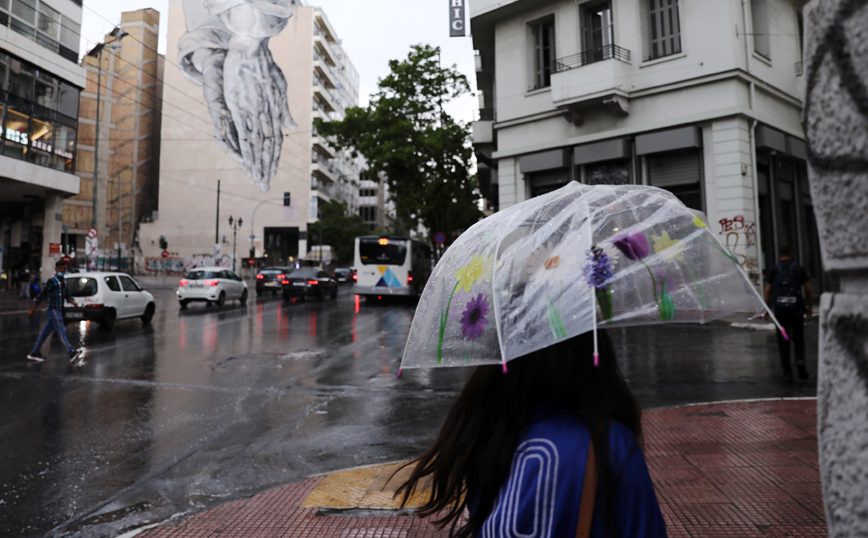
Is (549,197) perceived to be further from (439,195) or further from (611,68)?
(439,195)

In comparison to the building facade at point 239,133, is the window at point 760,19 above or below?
below

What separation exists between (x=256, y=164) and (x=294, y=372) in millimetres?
58477

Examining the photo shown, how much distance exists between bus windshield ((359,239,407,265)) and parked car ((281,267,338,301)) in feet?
A: 9.06

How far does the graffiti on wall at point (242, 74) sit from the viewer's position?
62.1m

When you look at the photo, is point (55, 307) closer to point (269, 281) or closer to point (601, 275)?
point (601, 275)

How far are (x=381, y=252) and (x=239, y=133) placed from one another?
41.4 metres

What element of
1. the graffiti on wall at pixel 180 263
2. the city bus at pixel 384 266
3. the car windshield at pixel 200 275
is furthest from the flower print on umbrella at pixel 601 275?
the graffiti on wall at pixel 180 263

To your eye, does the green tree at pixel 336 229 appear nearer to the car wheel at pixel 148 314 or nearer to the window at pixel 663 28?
the car wheel at pixel 148 314

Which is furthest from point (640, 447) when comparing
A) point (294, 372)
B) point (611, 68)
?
point (611, 68)

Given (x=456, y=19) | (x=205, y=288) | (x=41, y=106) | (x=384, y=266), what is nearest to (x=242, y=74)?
(x=41, y=106)

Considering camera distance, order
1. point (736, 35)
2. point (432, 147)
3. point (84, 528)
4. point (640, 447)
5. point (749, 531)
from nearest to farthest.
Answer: point (640, 447) < point (749, 531) < point (84, 528) < point (736, 35) < point (432, 147)

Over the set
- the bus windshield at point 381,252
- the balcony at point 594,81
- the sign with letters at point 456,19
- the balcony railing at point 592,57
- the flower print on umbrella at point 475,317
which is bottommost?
the flower print on umbrella at point 475,317

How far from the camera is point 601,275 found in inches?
67.1

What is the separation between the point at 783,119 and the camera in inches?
733
